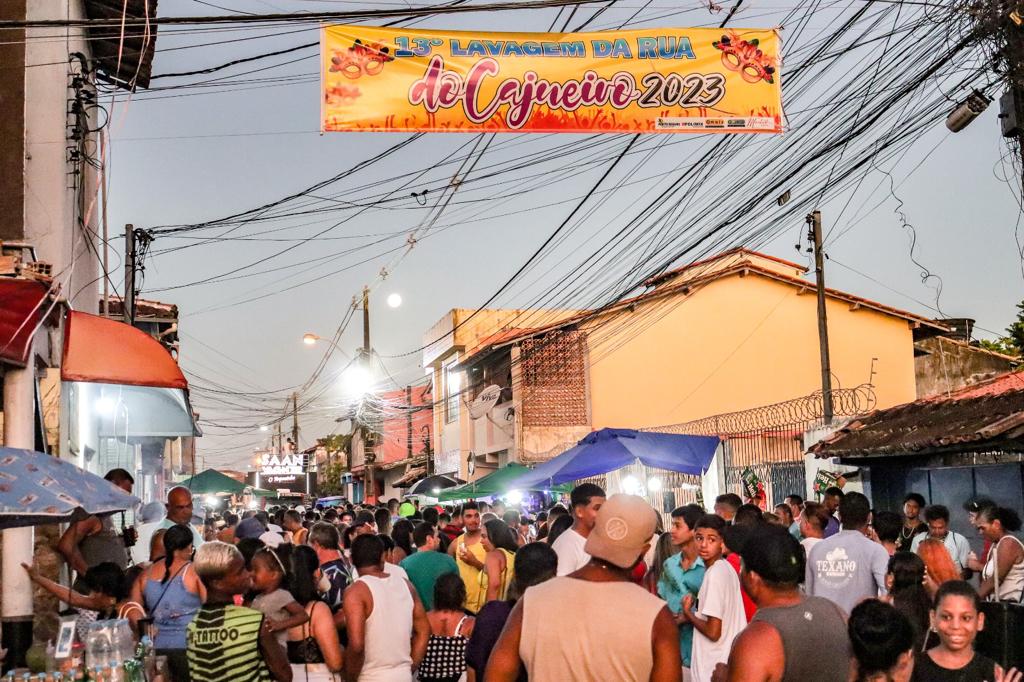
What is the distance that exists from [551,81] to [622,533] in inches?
247

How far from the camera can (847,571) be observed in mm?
8312

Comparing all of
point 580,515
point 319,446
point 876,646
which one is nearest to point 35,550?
point 580,515

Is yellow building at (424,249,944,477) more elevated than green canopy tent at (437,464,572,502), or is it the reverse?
yellow building at (424,249,944,477)

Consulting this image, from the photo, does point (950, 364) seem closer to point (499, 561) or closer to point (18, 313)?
point (499, 561)

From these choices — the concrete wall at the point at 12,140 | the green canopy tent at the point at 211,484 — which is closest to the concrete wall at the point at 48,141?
the concrete wall at the point at 12,140

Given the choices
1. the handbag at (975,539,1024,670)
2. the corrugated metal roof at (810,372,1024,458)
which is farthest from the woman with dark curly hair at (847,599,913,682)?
the corrugated metal roof at (810,372,1024,458)

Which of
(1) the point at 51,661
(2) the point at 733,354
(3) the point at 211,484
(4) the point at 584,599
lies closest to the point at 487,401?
(2) the point at 733,354

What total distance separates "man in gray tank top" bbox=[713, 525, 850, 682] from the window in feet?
126

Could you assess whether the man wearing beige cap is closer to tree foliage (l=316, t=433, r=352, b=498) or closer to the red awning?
the red awning

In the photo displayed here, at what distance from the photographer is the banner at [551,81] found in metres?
9.49

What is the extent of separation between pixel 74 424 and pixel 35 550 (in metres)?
3.24

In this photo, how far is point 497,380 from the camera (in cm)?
3797

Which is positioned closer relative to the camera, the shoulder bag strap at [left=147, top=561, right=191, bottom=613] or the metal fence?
the shoulder bag strap at [left=147, top=561, right=191, bottom=613]

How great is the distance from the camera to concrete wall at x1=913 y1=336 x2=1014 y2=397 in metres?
32.1
